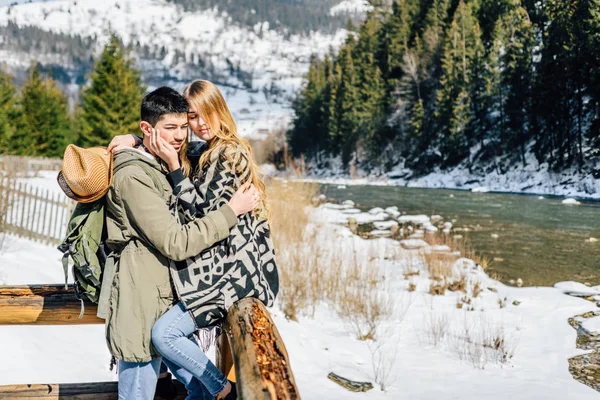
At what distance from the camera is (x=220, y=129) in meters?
2.17

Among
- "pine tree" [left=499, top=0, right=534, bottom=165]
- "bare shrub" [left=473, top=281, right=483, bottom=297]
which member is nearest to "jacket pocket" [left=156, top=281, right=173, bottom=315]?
"bare shrub" [left=473, top=281, right=483, bottom=297]

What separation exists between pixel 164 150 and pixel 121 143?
17cm

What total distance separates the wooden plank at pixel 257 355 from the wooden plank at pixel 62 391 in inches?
24.1

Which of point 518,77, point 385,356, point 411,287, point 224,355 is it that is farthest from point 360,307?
point 518,77

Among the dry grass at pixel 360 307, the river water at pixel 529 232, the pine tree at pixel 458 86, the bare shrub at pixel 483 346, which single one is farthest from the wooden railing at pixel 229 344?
the pine tree at pixel 458 86

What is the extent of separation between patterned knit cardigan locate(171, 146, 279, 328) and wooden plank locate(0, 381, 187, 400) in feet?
1.76

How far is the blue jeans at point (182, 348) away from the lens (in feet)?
6.23

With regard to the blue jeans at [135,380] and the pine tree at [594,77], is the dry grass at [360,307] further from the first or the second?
the pine tree at [594,77]

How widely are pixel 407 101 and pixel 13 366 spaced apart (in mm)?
47224

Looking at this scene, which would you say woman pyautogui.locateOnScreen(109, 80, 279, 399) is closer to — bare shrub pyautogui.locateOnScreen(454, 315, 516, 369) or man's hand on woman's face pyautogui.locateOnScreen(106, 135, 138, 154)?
man's hand on woman's face pyautogui.locateOnScreen(106, 135, 138, 154)

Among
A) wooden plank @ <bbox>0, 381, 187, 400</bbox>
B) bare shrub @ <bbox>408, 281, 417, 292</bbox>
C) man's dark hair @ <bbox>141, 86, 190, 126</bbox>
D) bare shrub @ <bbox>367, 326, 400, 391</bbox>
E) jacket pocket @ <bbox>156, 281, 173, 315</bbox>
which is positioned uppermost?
man's dark hair @ <bbox>141, 86, 190, 126</bbox>

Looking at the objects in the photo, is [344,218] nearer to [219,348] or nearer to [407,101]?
[219,348]

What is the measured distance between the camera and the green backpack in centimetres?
187

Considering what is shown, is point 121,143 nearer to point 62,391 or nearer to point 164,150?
point 164,150
